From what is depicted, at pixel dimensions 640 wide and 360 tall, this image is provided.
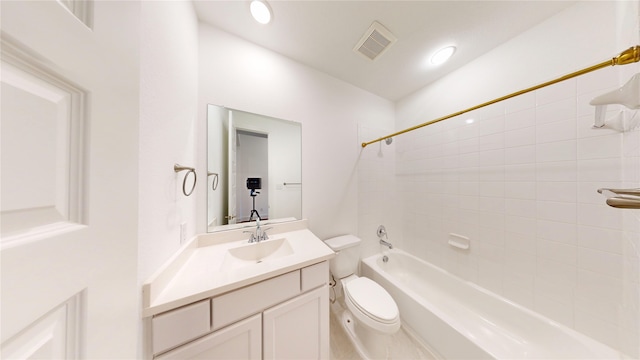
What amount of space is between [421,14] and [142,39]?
60.3 inches

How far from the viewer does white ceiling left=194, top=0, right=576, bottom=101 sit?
3.55ft

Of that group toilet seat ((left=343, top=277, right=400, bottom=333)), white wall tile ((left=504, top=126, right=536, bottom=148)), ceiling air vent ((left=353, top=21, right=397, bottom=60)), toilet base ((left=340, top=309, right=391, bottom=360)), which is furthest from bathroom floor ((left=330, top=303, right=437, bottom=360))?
ceiling air vent ((left=353, top=21, right=397, bottom=60))

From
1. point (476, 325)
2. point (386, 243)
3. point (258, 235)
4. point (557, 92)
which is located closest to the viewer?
point (557, 92)

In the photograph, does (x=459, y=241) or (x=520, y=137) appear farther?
(x=459, y=241)

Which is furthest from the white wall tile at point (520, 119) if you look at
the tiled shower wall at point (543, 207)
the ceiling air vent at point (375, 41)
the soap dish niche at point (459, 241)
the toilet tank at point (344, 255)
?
the toilet tank at point (344, 255)

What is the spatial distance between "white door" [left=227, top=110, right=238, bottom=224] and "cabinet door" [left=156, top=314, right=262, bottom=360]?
0.70 m

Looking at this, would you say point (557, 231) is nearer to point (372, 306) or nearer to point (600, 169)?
point (600, 169)

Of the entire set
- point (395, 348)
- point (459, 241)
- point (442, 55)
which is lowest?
point (395, 348)

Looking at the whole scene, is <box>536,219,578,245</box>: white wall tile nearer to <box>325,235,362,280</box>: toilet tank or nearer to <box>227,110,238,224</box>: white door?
<box>325,235,362,280</box>: toilet tank

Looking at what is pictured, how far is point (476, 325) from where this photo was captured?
1.32 metres

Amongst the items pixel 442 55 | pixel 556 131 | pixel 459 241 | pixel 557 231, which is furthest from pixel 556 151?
pixel 442 55

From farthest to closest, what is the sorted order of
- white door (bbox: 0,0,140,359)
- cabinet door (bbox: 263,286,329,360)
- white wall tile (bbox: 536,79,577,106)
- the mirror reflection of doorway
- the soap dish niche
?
the soap dish niche, the mirror reflection of doorway, white wall tile (bbox: 536,79,577,106), cabinet door (bbox: 263,286,329,360), white door (bbox: 0,0,140,359)

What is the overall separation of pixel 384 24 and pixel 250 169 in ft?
4.72

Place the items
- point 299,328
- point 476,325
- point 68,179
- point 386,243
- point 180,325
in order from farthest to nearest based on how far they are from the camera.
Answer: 1. point 386,243
2. point 476,325
3. point 299,328
4. point 180,325
5. point 68,179
